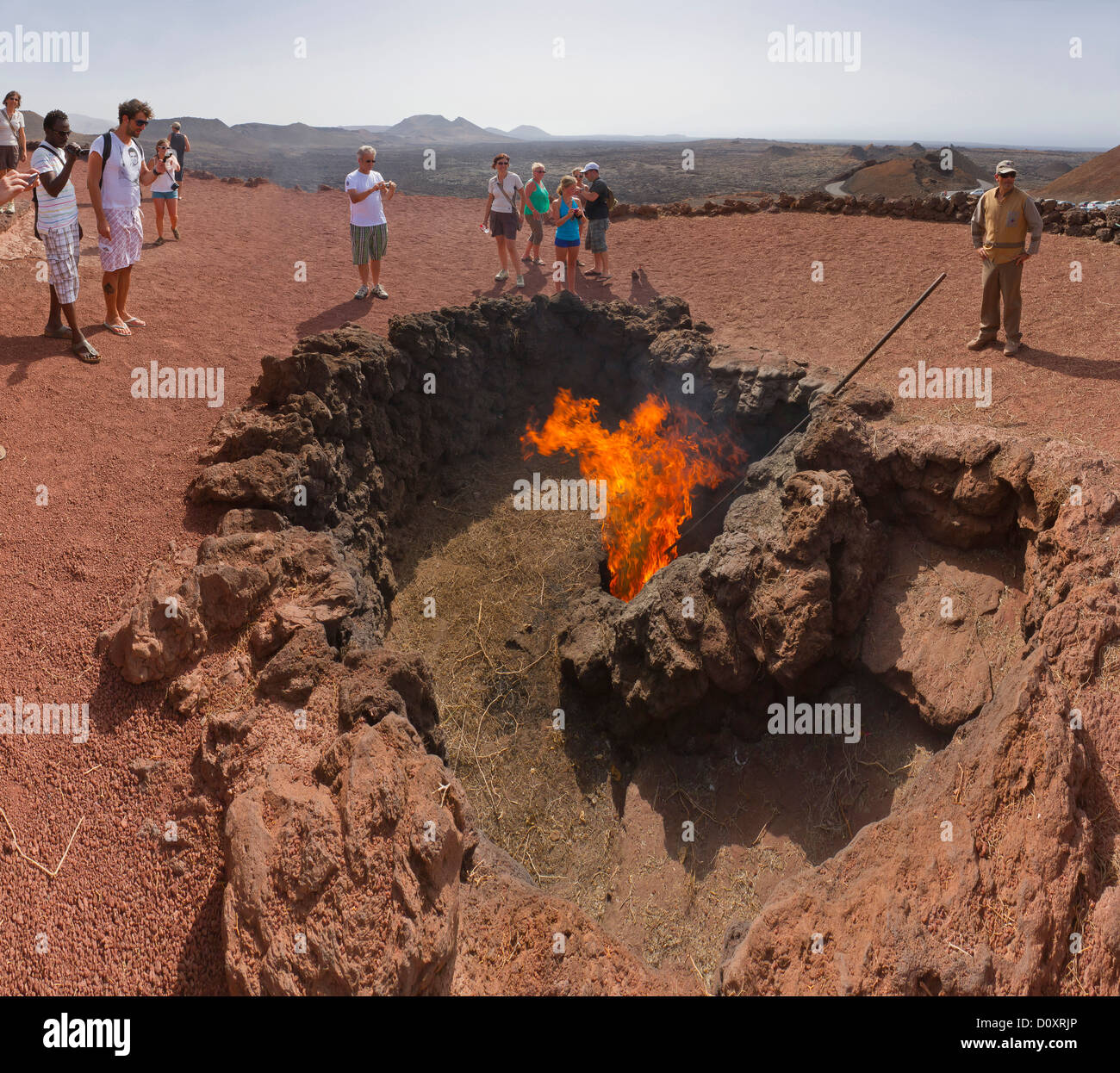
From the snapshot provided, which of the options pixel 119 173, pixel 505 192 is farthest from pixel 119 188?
pixel 505 192

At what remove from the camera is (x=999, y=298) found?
29.8 feet

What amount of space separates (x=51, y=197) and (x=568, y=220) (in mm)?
6455

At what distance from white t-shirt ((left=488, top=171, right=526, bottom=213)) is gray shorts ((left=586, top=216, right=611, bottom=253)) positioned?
1314 mm

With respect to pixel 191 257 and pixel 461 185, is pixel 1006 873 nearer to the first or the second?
pixel 191 257

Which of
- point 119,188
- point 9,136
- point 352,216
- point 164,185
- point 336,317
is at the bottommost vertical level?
point 336,317

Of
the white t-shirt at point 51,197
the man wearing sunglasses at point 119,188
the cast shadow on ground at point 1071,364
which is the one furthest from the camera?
the cast shadow on ground at point 1071,364

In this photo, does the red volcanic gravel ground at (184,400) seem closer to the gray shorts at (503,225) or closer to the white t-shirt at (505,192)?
the gray shorts at (503,225)

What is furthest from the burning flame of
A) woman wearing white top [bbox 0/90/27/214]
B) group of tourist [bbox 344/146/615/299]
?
woman wearing white top [bbox 0/90/27/214]

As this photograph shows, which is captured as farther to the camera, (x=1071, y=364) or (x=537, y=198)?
(x=537, y=198)

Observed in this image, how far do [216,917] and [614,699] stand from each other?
453 centimetres

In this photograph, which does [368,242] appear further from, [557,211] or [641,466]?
[641,466]

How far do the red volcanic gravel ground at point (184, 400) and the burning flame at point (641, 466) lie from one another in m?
0.77

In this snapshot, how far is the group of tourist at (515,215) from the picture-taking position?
999 cm

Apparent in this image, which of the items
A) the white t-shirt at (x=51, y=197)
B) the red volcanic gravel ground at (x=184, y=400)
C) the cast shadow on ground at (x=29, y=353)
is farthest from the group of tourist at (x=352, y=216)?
the red volcanic gravel ground at (x=184, y=400)
